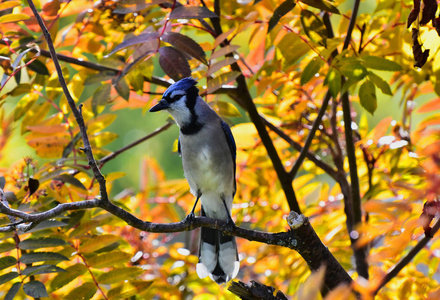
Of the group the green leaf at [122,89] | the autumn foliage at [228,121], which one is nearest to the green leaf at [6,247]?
the autumn foliage at [228,121]

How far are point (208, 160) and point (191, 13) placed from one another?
722 mm

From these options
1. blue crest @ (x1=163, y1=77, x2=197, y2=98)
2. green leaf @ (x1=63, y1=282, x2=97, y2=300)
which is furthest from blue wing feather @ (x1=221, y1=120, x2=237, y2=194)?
green leaf @ (x1=63, y1=282, x2=97, y2=300)

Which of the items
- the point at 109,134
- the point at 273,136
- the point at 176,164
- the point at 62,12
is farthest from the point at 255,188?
the point at 176,164

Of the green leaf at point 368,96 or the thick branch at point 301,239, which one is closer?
the thick branch at point 301,239

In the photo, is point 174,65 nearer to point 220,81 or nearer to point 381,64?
point 220,81

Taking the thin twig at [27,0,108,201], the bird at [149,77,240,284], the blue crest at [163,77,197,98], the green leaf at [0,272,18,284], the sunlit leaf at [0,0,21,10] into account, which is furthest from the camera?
the bird at [149,77,240,284]

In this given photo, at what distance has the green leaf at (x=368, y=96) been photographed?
1.53 meters

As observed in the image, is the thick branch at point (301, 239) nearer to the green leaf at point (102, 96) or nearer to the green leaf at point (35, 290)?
the green leaf at point (35, 290)

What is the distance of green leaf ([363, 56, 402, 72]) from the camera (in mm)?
1432

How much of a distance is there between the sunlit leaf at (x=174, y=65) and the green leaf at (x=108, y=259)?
0.52 m

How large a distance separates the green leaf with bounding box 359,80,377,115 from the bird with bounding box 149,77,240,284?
0.63 m

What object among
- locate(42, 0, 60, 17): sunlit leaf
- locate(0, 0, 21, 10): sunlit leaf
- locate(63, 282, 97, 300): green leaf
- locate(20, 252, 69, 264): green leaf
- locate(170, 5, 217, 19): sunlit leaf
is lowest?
locate(63, 282, 97, 300): green leaf

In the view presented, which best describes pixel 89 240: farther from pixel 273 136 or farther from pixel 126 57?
pixel 273 136

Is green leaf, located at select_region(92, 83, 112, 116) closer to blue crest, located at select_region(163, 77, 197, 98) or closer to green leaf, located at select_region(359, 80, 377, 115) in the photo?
blue crest, located at select_region(163, 77, 197, 98)
